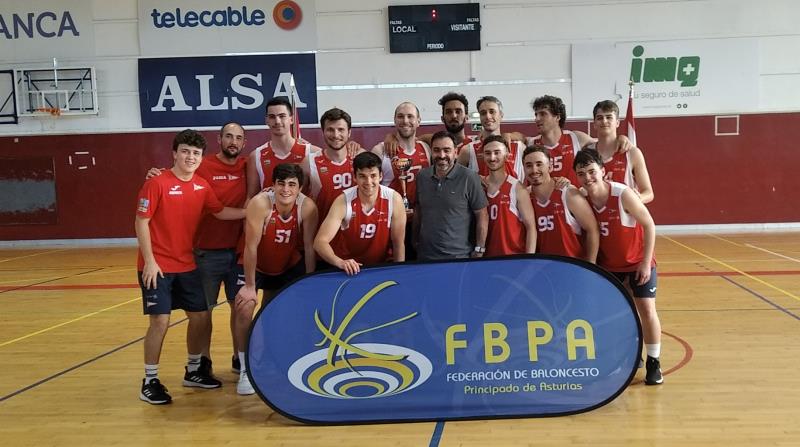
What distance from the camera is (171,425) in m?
4.26

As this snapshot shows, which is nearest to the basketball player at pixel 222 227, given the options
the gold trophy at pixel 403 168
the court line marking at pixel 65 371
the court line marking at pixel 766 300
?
the gold trophy at pixel 403 168

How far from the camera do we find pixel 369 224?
452 centimetres

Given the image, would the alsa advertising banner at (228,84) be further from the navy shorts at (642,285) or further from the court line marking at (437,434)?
the court line marking at (437,434)

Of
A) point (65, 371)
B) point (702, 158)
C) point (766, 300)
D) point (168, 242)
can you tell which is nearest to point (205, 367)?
point (168, 242)

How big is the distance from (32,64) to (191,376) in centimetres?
1241

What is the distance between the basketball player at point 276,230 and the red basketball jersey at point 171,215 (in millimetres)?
451

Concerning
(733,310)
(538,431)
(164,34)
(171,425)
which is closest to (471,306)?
(538,431)

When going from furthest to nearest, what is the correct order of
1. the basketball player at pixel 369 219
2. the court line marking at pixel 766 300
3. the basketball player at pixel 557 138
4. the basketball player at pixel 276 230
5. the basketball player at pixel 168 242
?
the court line marking at pixel 766 300, the basketball player at pixel 557 138, the basketball player at pixel 168 242, the basketball player at pixel 276 230, the basketball player at pixel 369 219

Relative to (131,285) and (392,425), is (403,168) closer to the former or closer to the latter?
(392,425)

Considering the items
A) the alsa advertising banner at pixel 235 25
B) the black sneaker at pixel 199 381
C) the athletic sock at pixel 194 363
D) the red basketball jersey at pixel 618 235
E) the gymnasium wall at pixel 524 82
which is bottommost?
the black sneaker at pixel 199 381

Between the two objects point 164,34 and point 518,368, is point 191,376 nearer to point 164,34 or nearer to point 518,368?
point 518,368

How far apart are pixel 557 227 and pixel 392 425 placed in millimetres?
1739

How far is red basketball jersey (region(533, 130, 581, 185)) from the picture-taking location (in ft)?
17.7

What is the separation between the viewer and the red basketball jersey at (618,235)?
4.64 metres
